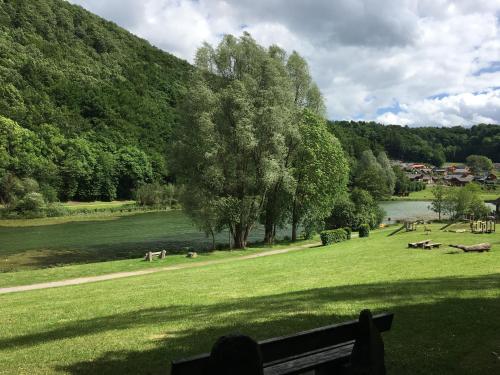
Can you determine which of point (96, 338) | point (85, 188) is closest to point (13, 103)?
point (85, 188)

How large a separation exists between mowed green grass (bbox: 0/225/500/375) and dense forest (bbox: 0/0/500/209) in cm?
5050

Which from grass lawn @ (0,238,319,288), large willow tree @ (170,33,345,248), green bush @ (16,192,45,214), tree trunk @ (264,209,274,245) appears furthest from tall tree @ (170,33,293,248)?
green bush @ (16,192,45,214)

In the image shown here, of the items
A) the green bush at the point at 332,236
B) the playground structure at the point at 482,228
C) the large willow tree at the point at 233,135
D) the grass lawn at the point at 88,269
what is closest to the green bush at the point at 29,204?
the large willow tree at the point at 233,135

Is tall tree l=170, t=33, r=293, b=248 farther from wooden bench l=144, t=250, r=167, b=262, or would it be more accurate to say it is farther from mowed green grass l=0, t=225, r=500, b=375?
mowed green grass l=0, t=225, r=500, b=375

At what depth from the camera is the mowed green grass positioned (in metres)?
6.06

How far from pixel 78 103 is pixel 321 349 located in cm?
14402

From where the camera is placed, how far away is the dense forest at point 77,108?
317ft

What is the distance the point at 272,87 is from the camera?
30828 millimetres

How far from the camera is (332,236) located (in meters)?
32.8

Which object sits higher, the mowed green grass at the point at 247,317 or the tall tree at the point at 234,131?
the tall tree at the point at 234,131

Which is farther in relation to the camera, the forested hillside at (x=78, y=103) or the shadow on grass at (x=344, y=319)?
the forested hillside at (x=78, y=103)

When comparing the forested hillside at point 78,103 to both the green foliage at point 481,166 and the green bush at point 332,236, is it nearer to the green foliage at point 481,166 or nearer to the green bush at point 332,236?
the green bush at point 332,236

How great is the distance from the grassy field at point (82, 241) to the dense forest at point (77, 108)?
17.2 meters

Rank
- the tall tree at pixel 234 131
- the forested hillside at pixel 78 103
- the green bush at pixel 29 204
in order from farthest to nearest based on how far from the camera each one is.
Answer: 1. the forested hillside at pixel 78 103
2. the green bush at pixel 29 204
3. the tall tree at pixel 234 131
